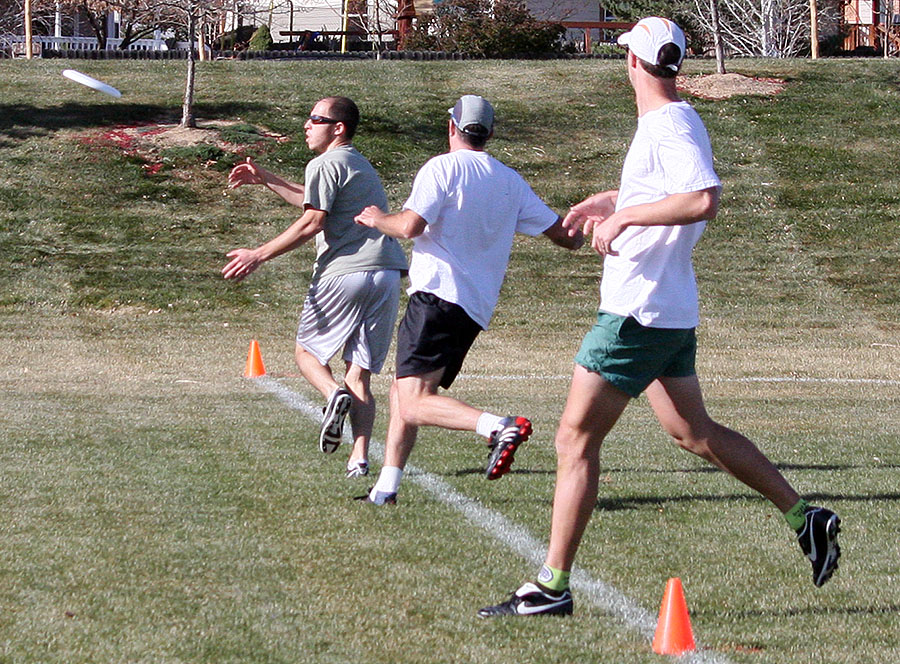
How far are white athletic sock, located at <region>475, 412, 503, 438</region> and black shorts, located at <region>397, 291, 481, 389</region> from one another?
49cm

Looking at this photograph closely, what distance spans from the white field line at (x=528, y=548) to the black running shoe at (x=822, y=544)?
2.11 ft

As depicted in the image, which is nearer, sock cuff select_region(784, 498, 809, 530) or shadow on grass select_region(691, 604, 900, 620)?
shadow on grass select_region(691, 604, 900, 620)

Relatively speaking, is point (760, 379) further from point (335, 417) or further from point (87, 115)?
point (87, 115)

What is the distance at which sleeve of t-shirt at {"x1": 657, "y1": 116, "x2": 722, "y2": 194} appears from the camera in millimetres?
4227

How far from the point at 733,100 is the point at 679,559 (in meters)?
23.2

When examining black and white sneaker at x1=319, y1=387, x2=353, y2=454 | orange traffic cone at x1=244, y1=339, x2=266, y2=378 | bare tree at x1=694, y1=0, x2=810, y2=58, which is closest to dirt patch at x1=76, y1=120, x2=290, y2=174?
orange traffic cone at x1=244, y1=339, x2=266, y2=378

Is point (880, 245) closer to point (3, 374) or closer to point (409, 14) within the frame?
point (3, 374)

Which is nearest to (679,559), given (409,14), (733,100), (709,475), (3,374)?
(709,475)

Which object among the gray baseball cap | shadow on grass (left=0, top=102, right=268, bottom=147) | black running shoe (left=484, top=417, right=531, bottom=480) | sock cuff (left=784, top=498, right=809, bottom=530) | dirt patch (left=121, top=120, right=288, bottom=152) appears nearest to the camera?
sock cuff (left=784, top=498, right=809, bottom=530)

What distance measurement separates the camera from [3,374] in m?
12.6

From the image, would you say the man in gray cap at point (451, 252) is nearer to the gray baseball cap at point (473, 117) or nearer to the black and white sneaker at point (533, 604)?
the gray baseball cap at point (473, 117)

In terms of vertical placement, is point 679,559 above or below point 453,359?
below

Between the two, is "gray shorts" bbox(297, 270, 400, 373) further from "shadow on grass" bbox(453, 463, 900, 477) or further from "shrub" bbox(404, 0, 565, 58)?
"shrub" bbox(404, 0, 565, 58)

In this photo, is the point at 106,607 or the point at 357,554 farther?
the point at 357,554
